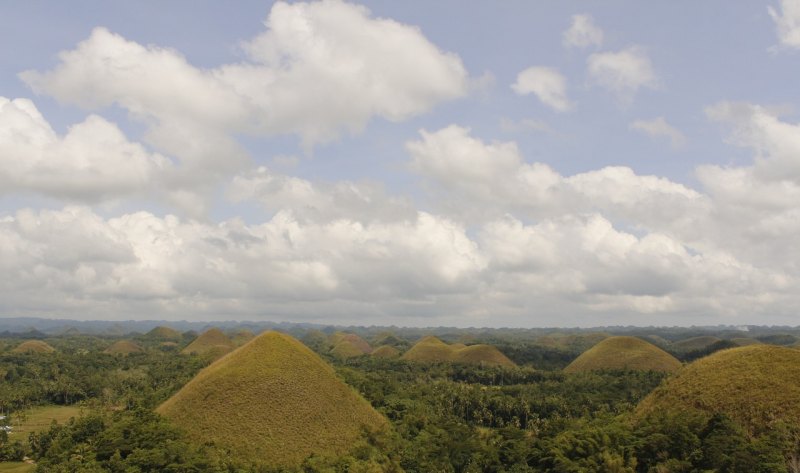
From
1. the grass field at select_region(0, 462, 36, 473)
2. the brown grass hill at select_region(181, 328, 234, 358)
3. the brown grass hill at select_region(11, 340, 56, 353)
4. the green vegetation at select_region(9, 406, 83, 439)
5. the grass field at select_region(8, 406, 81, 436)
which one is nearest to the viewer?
the grass field at select_region(0, 462, 36, 473)

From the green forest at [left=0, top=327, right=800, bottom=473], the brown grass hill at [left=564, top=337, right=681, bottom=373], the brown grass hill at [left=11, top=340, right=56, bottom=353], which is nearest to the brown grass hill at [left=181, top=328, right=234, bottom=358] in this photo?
the brown grass hill at [left=11, top=340, right=56, bottom=353]

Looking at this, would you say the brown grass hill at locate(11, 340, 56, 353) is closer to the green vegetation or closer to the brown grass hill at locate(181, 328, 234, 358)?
the brown grass hill at locate(181, 328, 234, 358)

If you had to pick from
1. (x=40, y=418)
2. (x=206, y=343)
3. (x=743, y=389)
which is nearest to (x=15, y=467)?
(x=40, y=418)

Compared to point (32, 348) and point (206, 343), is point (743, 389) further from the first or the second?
point (32, 348)

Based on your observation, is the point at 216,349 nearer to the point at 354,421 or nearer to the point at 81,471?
the point at 354,421

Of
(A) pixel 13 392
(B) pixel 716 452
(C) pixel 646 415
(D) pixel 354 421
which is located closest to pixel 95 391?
(A) pixel 13 392

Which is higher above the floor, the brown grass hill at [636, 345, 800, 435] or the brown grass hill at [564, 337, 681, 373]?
the brown grass hill at [636, 345, 800, 435]

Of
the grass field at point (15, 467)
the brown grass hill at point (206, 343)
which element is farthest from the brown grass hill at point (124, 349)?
the grass field at point (15, 467)
